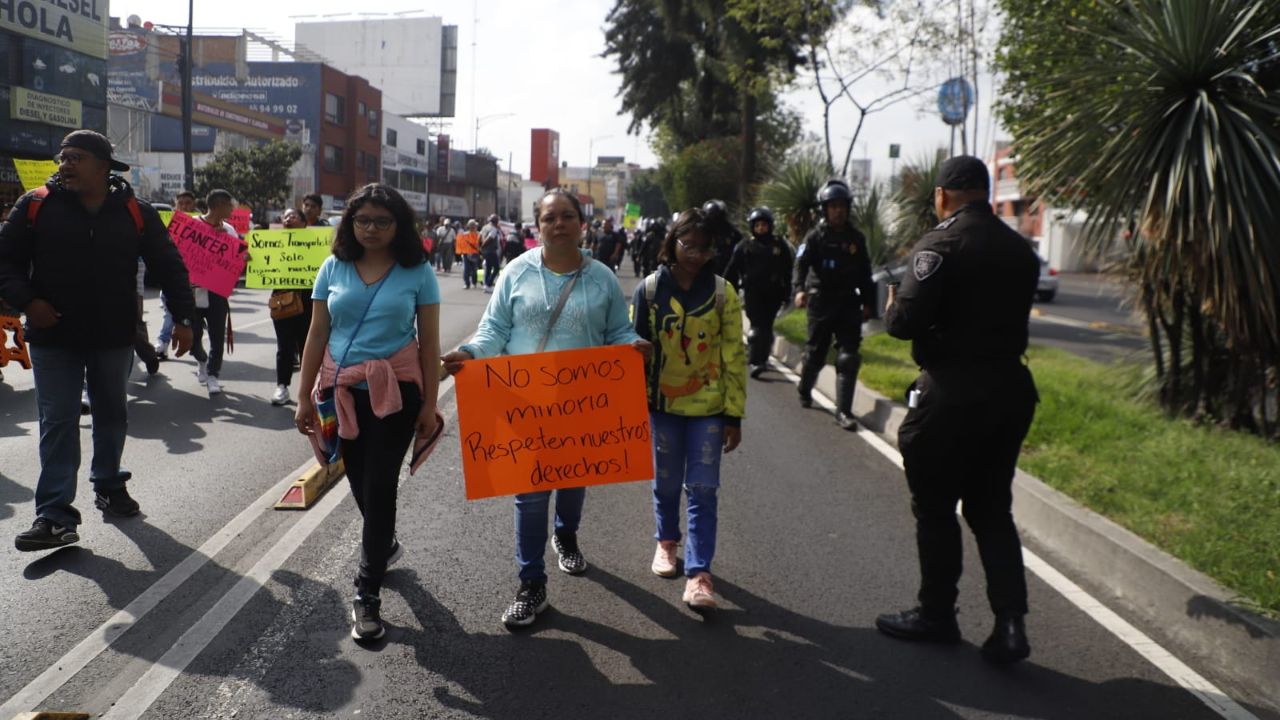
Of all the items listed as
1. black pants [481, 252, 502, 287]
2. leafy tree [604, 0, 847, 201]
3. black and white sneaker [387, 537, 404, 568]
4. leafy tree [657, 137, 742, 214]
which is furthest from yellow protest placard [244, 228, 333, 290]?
leafy tree [657, 137, 742, 214]

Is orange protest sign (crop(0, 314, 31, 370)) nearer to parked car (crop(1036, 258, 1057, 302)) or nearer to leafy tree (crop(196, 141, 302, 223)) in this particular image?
parked car (crop(1036, 258, 1057, 302))

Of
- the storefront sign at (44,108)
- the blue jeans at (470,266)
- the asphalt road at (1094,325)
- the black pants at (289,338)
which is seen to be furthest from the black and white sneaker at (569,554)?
the storefront sign at (44,108)

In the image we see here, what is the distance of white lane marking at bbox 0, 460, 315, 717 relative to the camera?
346cm

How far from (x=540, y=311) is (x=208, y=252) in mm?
6208

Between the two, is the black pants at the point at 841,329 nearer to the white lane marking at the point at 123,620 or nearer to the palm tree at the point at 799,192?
the white lane marking at the point at 123,620

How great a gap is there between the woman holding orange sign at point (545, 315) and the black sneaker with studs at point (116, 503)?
2.54m

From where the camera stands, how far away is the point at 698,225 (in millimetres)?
4438

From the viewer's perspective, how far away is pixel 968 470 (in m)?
3.96

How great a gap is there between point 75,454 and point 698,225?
3.21 metres

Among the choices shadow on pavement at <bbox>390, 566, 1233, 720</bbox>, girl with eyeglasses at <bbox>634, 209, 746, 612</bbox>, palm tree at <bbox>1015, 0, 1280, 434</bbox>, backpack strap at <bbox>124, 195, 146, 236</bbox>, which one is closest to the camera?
shadow on pavement at <bbox>390, 566, 1233, 720</bbox>

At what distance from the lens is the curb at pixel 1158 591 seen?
12.6ft

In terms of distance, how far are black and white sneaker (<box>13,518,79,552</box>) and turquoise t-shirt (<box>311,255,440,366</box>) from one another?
1.87m

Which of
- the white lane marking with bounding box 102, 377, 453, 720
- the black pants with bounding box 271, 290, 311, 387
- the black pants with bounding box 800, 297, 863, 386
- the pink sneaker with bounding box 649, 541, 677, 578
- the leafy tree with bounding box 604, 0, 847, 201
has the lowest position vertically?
the white lane marking with bounding box 102, 377, 453, 720

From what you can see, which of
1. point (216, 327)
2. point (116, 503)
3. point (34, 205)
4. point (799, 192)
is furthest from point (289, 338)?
point (799, 192)
